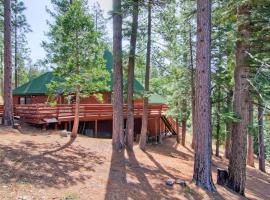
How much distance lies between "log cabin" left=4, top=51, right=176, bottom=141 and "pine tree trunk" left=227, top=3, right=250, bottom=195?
6.24m

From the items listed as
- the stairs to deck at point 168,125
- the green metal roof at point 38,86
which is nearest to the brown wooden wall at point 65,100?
the green metal roof at point 38,86

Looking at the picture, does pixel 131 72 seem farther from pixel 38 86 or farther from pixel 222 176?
pixel 38 86

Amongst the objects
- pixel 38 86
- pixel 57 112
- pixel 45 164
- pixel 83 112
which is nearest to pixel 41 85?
pixel 38 86

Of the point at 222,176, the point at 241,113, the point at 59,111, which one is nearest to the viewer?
the point at 241,113

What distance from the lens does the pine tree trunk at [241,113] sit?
9250 millimetres

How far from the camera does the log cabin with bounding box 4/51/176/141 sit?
621 inches

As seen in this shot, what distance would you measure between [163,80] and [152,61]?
54.2 inches

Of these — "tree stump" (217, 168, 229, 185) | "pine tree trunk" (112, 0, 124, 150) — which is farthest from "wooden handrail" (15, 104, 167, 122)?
"tree stump" (217, 168, 229, 185)

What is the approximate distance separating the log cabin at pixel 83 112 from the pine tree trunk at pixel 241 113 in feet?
20.5

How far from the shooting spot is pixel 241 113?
30.5 ft

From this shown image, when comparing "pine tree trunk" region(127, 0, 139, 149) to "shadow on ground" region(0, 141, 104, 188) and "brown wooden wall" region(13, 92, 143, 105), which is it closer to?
"shadow on ground" region(0, 141, 104, 188)

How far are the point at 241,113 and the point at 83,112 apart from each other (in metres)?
11.0

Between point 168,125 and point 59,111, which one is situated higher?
point 59,111

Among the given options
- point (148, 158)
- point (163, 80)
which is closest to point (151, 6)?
point (163, 80)
